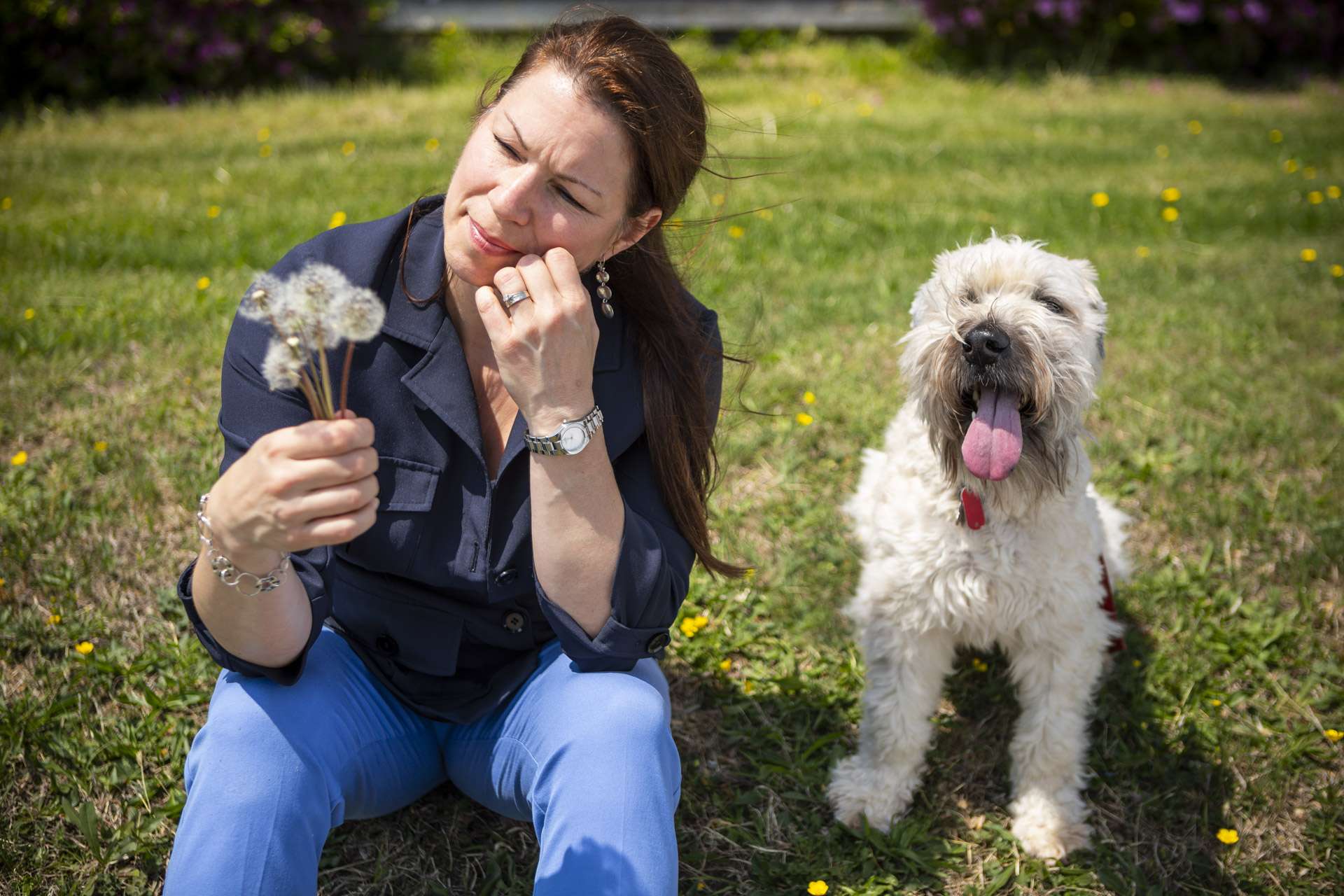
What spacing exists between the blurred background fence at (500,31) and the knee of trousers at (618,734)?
7382 mm

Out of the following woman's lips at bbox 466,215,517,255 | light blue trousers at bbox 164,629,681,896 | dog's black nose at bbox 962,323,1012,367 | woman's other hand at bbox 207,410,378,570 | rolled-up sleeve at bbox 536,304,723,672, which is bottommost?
light blue trousers at bbox 164,629,681,896

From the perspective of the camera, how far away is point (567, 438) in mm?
1863

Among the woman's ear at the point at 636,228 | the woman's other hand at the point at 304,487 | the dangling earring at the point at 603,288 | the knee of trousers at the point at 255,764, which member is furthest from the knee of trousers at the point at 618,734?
the woman's ear at the point at 636,228

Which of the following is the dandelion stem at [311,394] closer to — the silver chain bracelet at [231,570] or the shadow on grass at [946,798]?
the silver chain bracelet at [231,570]

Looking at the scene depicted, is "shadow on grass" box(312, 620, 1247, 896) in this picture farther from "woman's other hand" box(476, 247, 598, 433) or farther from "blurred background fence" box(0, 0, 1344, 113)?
"blurred background fence" box(0, 0, 1344, 113)

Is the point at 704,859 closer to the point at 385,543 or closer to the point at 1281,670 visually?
the point at 385,543

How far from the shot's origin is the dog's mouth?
93.4 inches

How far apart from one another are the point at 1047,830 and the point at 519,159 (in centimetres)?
209

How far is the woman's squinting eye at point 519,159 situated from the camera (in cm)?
194

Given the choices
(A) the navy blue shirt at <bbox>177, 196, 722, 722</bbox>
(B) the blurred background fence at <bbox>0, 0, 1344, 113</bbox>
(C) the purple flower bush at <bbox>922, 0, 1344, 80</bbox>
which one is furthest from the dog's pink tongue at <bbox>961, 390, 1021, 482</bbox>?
(C) the purple flower bush at <bbox>922, 0, 1344, 80</bbox>

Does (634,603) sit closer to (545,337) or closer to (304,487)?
(545,337)

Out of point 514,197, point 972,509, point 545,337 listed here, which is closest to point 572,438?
point 545,337

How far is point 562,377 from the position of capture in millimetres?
1827

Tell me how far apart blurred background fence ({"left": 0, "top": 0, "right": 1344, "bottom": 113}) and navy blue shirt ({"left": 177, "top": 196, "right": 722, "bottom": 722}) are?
6737mm
